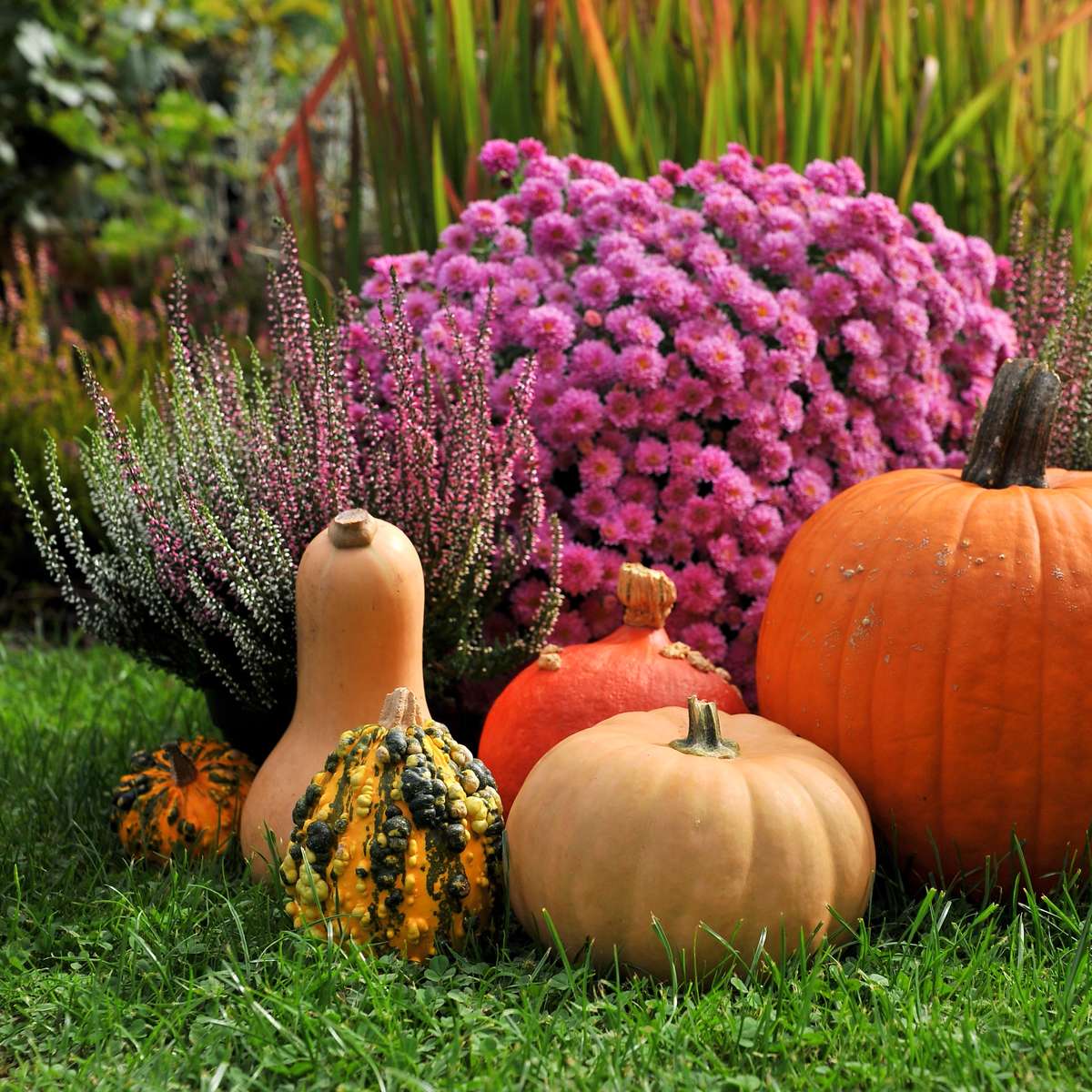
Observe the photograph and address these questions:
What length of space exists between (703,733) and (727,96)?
199cm

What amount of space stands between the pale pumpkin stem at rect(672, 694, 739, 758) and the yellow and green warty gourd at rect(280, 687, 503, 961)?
0.32 meters

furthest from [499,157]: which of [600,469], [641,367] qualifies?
[600,469]

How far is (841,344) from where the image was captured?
9.43 feet

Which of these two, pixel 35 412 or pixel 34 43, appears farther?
pixel 34 43

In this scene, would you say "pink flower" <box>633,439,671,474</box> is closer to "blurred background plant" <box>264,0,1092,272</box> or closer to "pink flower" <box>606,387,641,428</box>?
"pink flower" <box>606,387,641,428</box>

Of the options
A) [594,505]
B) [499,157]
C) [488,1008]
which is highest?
[499,157]

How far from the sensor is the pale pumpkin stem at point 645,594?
2.26 metres

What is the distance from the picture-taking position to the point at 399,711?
1865mm

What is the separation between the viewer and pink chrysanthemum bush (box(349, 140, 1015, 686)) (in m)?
2.60

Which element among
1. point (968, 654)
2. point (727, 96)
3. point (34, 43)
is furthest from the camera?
point (34, 43)

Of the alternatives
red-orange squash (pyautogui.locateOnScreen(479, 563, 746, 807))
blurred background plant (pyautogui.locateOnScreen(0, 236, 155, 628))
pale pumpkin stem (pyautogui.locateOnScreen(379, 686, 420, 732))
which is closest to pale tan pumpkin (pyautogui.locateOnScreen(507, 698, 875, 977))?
pale pumpkin stem (pyautogui.locateOnScreen(379, 686, 420, 732))

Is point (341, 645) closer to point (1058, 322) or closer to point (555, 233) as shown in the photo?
point (555, 233)

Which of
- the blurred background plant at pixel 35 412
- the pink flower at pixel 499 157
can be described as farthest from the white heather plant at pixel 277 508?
the blurred background plant at pixel 35 412

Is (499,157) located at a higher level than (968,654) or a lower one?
higher
